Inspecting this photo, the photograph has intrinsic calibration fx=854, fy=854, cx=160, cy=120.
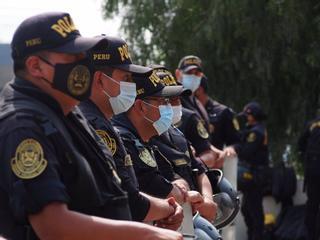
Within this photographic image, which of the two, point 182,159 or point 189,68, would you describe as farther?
point 189,68

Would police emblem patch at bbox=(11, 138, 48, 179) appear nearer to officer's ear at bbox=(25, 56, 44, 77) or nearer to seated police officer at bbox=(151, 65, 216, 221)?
officer's ear at bbox=(25, 56, 44, 77)

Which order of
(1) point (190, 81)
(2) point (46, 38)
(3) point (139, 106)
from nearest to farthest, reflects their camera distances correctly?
1. (2) point (46, 38)
2. (3) point (139, 106)
3. (1) point (190, 81)

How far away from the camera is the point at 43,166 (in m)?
2.76

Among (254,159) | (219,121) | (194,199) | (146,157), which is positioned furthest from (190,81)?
(146,157)

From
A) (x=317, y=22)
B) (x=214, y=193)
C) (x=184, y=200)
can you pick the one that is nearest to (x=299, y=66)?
(x=317, y=22)

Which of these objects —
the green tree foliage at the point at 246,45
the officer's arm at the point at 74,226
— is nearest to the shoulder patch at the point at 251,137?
the green tree foliage at the point at 246,45

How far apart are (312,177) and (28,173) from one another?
292 inches

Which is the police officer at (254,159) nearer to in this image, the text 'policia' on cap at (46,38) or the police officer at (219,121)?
the police officer at (219,121)

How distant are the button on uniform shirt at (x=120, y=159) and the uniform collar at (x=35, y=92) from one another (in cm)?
63

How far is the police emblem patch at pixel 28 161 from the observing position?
2.75m

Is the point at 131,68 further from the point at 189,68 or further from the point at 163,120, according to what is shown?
the point at 189,68

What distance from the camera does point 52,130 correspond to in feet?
9.37

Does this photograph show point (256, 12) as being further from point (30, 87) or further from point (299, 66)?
point (30, 87)

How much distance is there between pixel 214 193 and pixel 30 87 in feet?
8.80
